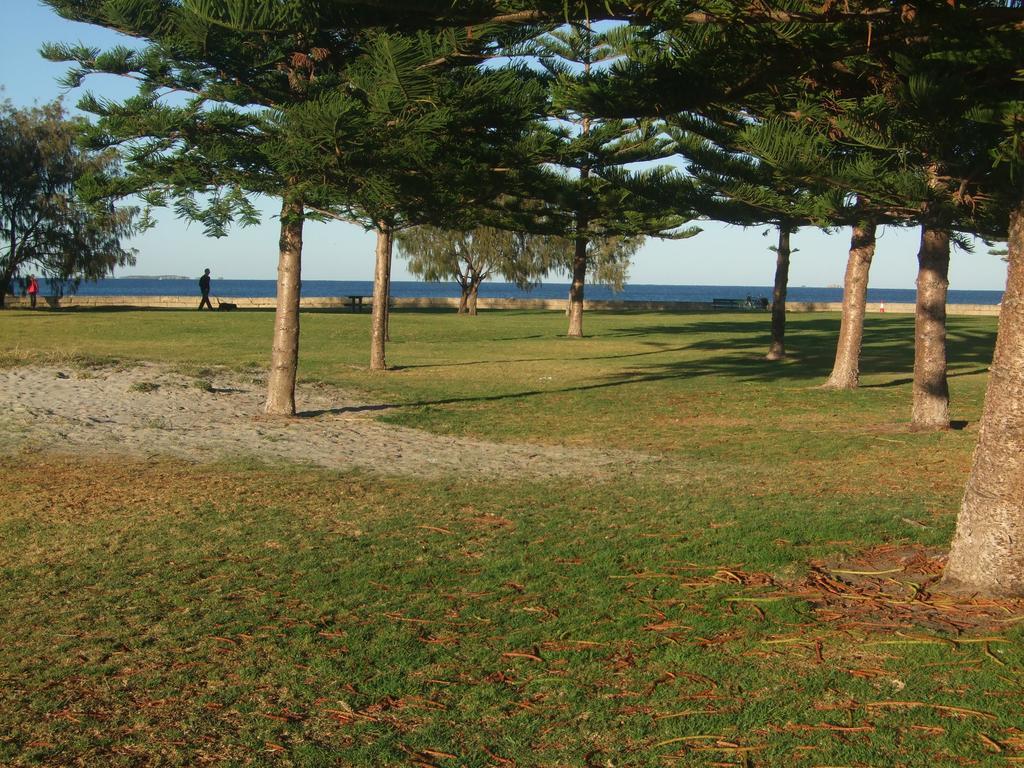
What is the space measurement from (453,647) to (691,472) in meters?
4.87

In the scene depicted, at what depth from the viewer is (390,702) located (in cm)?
380

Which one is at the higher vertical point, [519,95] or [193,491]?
[519,95]

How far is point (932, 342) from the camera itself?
11.4 m

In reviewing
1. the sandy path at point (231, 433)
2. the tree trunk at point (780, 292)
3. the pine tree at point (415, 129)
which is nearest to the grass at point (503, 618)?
the sandy path at point (231, 433)

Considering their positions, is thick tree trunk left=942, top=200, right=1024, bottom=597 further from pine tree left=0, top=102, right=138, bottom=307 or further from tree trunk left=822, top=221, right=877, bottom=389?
pine tree left=0, top=102, right=138, bottom=307

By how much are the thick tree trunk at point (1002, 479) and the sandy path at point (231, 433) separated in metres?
3.96

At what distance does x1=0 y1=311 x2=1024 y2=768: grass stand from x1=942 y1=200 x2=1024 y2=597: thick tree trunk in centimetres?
20

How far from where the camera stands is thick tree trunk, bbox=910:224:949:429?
11.3 meters

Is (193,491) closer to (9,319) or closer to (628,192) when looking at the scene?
(628,192)

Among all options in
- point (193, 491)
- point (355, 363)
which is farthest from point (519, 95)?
point (355, 363)

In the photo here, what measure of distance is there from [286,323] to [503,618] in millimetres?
7226

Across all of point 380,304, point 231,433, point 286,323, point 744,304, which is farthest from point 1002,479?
point 744,304

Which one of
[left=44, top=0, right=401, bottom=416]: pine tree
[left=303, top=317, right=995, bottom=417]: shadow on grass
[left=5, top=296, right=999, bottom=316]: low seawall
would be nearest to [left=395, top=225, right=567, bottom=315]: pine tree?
[left=5, top=296, right=999, bottom=316]: low seawall

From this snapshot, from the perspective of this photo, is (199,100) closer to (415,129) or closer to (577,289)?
(415,129)
